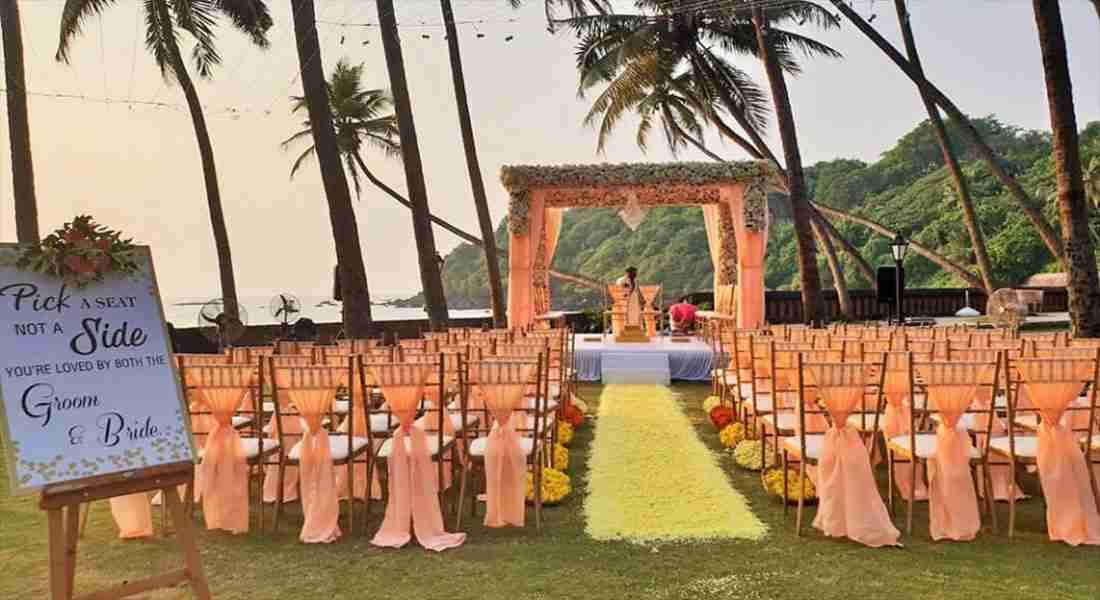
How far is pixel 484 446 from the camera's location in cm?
440

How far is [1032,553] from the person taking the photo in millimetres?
3684

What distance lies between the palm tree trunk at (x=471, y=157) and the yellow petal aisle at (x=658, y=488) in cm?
803

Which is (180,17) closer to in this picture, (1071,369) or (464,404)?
(464,404)

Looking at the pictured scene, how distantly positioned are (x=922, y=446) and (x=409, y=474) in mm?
2616

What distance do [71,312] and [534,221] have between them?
418 inches

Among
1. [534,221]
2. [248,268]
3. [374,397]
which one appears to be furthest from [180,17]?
[374,397]

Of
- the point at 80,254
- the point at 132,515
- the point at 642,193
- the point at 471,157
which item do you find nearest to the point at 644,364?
the point at 642,193

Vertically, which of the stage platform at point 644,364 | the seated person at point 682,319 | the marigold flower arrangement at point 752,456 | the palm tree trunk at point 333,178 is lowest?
the marigold flower arrangement at point 752,456

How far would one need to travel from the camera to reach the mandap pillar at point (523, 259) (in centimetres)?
1332

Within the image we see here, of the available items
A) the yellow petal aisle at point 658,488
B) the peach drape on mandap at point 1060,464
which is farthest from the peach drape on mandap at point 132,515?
the peach drape on mandap at point 1060,464

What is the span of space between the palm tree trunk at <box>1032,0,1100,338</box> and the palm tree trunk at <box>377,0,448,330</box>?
776 centimetres

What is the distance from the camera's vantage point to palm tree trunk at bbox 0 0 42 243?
9680 mm

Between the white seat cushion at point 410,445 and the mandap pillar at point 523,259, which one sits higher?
the mandap pillar at point 523,259

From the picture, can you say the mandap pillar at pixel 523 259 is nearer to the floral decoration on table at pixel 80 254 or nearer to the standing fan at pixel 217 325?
the standing fan at pixel 217 325
